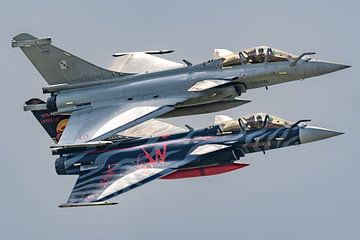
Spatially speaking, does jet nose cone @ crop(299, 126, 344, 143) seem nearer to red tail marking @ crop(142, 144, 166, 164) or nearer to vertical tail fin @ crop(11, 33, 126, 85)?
red tail marking @ crop(142, 144, 166, 164)

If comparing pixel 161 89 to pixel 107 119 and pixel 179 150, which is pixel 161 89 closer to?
pixel 107 119

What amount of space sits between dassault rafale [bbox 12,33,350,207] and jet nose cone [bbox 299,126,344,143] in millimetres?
34

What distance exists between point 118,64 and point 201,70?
15.5 feet

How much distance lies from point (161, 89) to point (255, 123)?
426 cm

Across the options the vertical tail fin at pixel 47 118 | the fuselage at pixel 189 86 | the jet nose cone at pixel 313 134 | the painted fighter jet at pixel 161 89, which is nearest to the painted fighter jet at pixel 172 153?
the jet nose cone at pixel 313 134

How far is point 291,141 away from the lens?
5025cm

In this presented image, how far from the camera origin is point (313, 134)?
164 ft

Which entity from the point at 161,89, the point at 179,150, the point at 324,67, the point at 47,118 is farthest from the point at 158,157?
the point at 324,67

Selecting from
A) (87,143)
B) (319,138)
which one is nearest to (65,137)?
(87,143)

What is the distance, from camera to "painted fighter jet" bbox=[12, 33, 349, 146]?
172 ft

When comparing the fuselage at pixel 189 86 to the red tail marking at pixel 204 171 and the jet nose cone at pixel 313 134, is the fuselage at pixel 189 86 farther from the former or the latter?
the jet nose cone at pixel 313 134

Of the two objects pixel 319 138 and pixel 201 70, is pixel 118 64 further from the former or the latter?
pixel 319 138

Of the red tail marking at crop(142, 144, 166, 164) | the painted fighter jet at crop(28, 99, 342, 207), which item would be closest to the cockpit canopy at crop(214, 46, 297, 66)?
the painted fighter jet at crop(28, 99, 342, 207)

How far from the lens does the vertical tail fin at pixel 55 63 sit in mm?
54781
